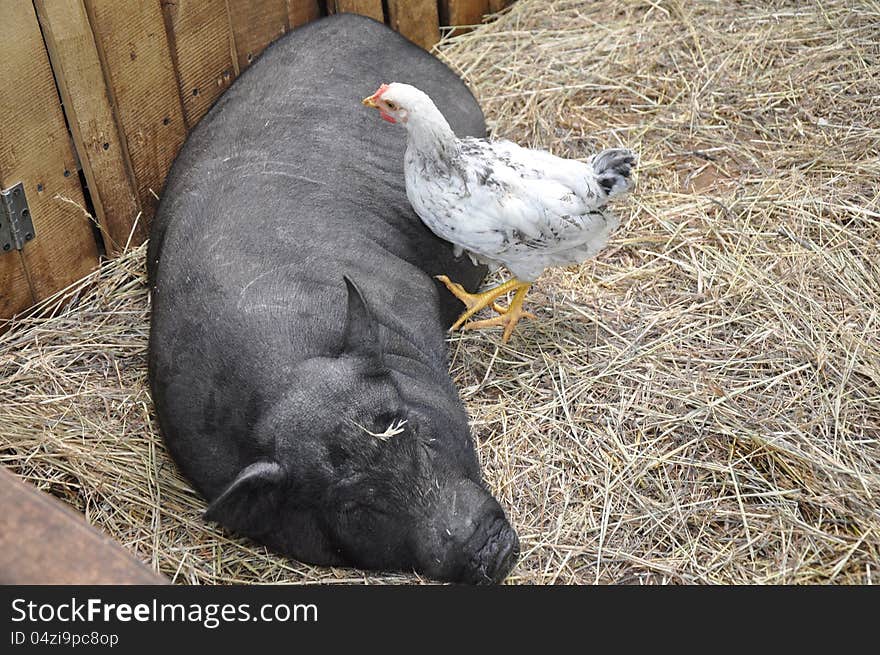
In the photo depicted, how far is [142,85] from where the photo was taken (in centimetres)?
391

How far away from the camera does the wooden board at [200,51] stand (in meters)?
3.96

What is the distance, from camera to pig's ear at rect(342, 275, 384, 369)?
2.86 metres

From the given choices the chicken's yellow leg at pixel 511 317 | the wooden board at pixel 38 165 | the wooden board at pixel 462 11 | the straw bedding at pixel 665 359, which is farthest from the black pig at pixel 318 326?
the wooden board at pixel 462 11

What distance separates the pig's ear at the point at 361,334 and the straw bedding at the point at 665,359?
0.67m

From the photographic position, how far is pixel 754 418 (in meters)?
3.44

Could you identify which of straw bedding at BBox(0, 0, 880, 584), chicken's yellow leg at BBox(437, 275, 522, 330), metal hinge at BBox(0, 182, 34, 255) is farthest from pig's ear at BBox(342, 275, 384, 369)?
metal hinge at BBox(0, 182, 34, 255)

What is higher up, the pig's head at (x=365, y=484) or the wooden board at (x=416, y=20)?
the wooden board at (x=416, y=20)

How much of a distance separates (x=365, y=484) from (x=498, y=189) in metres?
1.18

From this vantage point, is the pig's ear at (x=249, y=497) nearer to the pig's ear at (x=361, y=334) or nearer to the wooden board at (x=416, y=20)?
the pig's ear at (x=361, y=334)

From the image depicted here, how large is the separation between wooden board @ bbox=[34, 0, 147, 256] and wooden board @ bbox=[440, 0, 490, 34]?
1.96 metres

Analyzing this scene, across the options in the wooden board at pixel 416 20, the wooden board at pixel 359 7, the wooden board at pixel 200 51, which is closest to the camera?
the wooden board at pixel 200 51

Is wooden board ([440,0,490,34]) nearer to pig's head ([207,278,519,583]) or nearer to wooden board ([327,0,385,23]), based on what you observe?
wooden board ([327,0,385,23])

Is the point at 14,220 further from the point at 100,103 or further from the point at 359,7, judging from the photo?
the point at 359,7

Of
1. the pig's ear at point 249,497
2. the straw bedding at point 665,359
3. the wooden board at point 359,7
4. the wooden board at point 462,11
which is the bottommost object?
the straw bedding at point 665,359
